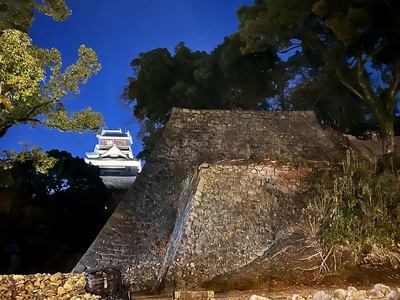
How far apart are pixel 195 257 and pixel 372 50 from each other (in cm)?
672

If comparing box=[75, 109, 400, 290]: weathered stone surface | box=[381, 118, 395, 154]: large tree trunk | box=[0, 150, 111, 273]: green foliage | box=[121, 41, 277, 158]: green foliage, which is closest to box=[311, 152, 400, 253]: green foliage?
box=[75, 109, 400, 290]: weathered stone surface

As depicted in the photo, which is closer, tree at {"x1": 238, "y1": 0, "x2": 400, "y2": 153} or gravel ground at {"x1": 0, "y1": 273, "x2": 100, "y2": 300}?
gravel ground at {"x1": 0, "y1": 273, "x2": 100, "y2": 300}

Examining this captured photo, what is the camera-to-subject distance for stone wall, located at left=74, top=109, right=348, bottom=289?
614 centimetres

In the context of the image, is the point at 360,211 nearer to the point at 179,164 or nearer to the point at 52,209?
the point at 179,164

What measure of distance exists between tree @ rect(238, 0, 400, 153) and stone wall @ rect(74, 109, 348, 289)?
1531 mm

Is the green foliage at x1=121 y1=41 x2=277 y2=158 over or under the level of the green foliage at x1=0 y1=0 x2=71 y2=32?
over

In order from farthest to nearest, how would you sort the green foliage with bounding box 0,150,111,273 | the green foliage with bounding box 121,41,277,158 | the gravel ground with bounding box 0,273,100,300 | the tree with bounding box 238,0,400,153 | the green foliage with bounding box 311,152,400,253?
the green foliage with bounding box 121,41,277,158 → the green foliage with bounding box 0,150,111,273 → the tree with bounding box 238,0,400,153 → the green foliage with bounding box 311,152,400,253 → the gravel ground with bounding box 0,273,100,300

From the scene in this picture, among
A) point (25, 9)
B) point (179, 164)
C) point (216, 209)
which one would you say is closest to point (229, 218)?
point (216, 209)

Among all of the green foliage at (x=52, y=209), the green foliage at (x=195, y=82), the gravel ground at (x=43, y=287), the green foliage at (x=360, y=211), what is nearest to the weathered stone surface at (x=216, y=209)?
the green foliage at (x=360, y=211)

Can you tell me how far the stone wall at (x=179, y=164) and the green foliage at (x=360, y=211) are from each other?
0.82 metres

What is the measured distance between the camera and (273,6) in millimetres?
9312

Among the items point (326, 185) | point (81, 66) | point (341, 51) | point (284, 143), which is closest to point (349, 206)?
point (326, 185)

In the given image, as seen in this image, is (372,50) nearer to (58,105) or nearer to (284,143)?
(284,143)

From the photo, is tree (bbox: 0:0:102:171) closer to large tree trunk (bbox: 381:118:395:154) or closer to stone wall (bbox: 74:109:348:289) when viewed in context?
stone wall (bbox: 74:109:348:289)
